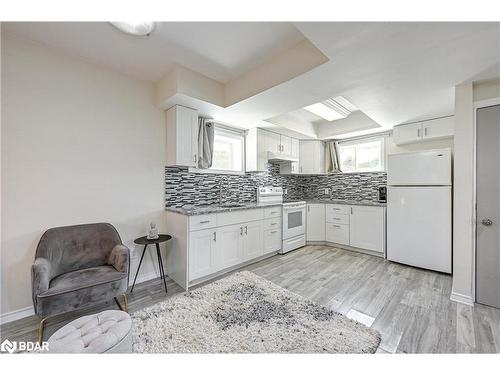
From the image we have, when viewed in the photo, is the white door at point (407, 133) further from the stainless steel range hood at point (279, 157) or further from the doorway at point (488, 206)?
the stainless steel range hood at point (279, 157)

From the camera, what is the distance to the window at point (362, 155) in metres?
3.90

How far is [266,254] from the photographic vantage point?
3227 millimetres

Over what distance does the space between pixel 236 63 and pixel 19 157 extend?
2221mm

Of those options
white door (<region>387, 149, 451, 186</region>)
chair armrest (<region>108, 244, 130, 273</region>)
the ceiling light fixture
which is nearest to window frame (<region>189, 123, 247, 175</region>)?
the ceiling light fixture

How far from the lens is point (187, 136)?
2627 millimetres

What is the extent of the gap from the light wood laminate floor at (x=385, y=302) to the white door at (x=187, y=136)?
1585 millimetres

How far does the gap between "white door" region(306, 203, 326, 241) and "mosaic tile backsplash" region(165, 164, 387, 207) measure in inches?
26.4

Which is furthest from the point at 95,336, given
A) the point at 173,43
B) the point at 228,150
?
the point at 228,150

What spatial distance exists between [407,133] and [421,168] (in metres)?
0.77

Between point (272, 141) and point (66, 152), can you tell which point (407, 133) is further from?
point (66, 152)

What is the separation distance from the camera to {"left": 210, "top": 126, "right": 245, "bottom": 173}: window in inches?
131

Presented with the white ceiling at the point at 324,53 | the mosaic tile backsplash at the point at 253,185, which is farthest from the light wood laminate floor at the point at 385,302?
the white ceiling at the point at 324,53
